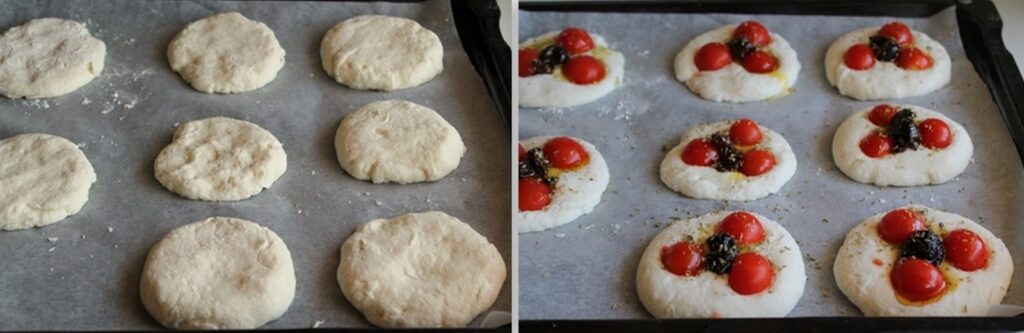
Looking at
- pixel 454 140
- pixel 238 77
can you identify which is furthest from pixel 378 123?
pixel 238 77

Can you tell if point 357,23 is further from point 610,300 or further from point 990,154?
point 990,154

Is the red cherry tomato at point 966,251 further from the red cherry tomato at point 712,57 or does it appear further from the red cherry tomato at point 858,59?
the red cherry tomato at point 712,57

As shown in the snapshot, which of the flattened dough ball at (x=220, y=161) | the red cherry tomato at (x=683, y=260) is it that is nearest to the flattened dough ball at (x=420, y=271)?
the flattened dough ball at (x=220, y=161)

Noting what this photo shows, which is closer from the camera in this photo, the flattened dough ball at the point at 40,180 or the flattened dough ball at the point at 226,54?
the flattened dough ball at the point at 40,180

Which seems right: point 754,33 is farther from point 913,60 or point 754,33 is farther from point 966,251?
point 966,251

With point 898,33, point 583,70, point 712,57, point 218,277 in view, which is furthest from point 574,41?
point 218,277

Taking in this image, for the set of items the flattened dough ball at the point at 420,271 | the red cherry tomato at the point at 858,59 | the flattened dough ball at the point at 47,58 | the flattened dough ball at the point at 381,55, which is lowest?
the red cherry tomato at the point at 858,59
